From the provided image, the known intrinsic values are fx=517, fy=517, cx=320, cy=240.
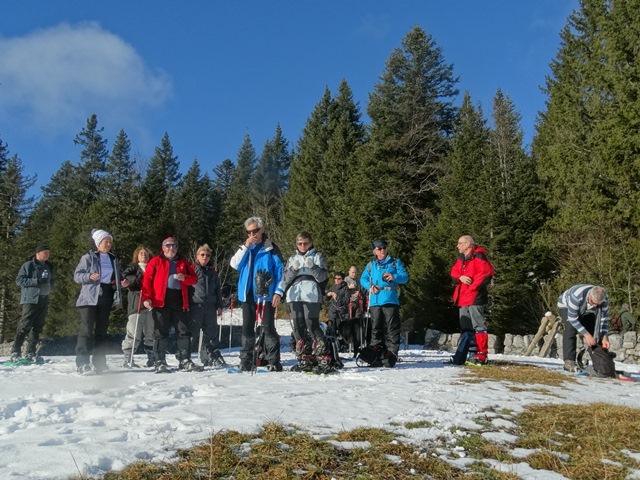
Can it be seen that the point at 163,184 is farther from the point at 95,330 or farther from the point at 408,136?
the point at 95,330

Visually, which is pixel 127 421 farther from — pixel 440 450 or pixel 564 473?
pixel 564 473

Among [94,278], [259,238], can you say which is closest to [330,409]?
[259,238]

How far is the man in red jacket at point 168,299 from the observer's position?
7301mm

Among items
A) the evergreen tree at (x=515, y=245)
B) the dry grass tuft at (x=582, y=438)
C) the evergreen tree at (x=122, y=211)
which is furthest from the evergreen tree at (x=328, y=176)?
the dry grass tuft at (x=582, y=438)

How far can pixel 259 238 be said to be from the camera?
7254mm

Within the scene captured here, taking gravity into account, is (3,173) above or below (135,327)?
above

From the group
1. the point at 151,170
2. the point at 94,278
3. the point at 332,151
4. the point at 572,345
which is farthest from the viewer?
the point at 151,170

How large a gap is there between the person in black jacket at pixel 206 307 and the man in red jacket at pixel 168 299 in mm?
615

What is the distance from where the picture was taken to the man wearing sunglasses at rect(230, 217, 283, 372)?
7.04m

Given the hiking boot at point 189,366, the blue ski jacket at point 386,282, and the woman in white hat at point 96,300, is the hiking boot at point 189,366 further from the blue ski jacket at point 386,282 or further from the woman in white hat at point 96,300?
the blue ski jacket at point 386,282

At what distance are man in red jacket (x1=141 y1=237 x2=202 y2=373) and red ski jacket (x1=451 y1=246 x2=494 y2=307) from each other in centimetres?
417

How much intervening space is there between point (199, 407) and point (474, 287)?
5259 mm

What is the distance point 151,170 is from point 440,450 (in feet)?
187

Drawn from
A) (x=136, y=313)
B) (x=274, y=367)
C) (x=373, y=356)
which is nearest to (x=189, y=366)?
(x=274, y=367)
